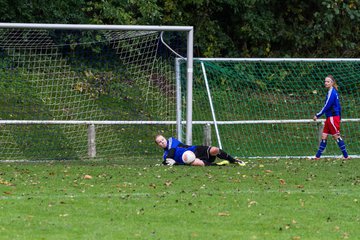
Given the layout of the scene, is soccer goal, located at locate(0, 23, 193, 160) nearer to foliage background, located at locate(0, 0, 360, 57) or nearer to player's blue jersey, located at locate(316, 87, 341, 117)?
player's blue jersey, located at locate(316, 87, 341, 117)

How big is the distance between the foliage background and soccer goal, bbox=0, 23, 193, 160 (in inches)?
209

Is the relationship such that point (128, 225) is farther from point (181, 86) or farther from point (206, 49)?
point (206, 49)

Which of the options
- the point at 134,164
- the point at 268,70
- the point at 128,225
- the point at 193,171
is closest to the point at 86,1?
the point at 268,70

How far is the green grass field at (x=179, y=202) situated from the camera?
9703mm

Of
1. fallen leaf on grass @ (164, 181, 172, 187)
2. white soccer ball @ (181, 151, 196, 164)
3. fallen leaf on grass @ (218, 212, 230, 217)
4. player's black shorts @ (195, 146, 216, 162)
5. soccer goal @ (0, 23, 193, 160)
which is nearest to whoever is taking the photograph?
fallen leaf on grass @ (218, 212, 230, 217)

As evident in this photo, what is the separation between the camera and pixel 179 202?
459 inches

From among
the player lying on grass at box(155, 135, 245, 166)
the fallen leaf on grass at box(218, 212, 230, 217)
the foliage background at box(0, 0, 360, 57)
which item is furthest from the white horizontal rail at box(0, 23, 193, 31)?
the foliage background at box(0, 0, 360, 57)

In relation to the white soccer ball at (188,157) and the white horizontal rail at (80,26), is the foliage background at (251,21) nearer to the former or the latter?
the white horizontal rail at (80,26)

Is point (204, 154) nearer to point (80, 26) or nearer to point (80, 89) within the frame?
point (80, 26)

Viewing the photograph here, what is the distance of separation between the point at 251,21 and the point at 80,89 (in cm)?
924

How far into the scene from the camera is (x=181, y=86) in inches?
771

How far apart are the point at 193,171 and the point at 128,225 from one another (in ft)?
18.3

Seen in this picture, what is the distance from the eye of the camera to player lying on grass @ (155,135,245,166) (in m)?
16.5

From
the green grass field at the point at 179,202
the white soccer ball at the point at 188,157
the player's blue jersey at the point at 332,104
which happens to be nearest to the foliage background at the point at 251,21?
the player's blue jersey at the point at 332,104
